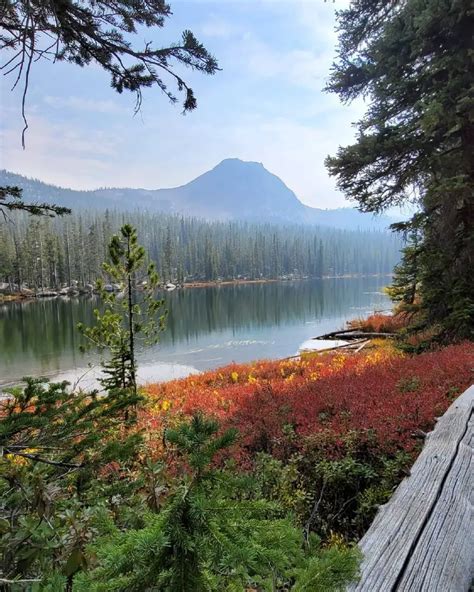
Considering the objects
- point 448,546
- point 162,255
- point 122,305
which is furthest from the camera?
point 162,255

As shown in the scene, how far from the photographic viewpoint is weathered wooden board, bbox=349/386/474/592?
58.2 inches

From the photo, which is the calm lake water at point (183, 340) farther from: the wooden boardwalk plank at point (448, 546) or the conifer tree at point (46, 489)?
the wooden boardwalk plank at point (448, 546)

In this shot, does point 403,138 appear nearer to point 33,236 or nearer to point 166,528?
point 166,528

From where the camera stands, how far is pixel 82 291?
71.5 metres

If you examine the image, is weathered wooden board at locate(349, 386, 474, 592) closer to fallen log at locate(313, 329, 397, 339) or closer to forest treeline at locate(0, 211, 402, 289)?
forest treeline at locate(0, 211, 402, 289)

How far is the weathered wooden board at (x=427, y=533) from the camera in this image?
4.85ft

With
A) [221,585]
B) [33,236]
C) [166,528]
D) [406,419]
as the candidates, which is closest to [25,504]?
[221,585]

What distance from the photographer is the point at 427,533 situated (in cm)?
176

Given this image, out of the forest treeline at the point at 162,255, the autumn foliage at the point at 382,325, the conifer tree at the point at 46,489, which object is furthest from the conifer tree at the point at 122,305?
the autumn foliage at the point at 382,325

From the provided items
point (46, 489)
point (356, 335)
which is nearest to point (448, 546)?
point (46, 489)

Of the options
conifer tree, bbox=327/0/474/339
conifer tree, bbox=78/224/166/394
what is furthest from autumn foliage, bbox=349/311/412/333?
conifer tree, bbox=78/224/166/394

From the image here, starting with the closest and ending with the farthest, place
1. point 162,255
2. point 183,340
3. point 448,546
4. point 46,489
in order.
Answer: point 46,489 → point 448,546 → point 183,340 → point 162,255

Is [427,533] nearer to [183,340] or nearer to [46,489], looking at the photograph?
Answer: [46,489]

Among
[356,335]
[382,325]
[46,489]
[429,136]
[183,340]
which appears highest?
[429,136]
